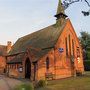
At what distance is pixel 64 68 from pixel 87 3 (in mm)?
22012

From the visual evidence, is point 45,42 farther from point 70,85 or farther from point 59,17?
point 70,85

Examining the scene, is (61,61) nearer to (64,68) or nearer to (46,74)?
(64,68)

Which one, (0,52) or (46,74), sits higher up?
(0,52)

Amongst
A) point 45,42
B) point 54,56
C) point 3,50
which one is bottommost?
point 54,56

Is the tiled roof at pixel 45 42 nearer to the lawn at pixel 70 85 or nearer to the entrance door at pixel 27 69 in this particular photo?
the entrance door at pixel 27 69

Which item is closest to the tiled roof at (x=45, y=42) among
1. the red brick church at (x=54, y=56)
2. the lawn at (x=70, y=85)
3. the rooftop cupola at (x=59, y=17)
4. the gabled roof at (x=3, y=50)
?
the red brick church at (x=54, y=56)

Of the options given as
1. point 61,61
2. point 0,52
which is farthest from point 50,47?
point 0,52

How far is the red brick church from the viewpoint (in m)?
34.9

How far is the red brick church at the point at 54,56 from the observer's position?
115 ft

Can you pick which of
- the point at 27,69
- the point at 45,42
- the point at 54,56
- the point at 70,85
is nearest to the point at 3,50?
the point at 45,42

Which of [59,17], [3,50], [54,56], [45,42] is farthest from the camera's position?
[3,50]

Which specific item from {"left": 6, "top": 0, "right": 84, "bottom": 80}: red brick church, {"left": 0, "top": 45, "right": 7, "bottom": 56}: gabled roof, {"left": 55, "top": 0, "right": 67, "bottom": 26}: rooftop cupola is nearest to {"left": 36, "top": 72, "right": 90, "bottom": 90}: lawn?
{"left": 6, "top": 0, "right": 84, "bottom": 80}: red brick church

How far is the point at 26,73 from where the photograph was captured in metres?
39.1

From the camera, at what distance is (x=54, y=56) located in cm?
3653
